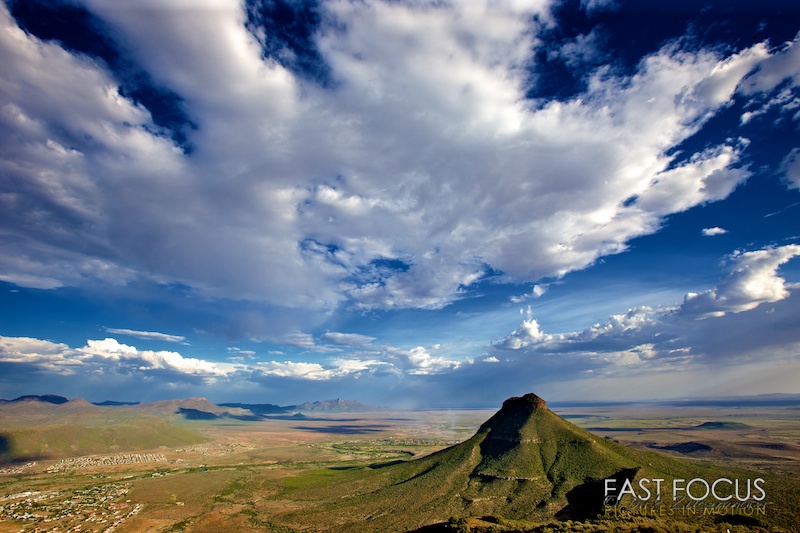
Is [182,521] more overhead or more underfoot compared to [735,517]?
more underfoot

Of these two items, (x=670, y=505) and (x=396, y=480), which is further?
(x=396, y=480)

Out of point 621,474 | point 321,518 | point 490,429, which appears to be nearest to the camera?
point 621,474

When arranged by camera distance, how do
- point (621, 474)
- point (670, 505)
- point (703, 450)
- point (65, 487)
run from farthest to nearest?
point (703, 450) → point (65, 487) → point (621, 474) → point (670, 505)

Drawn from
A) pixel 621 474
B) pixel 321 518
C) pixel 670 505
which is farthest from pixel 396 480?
pixel 670 505

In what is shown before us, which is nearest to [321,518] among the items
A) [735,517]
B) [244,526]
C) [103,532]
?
[244,526]

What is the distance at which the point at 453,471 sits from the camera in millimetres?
112062

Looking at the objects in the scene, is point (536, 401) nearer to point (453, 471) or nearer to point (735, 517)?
point (453, 471)

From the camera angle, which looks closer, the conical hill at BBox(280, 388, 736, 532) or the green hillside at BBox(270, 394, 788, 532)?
the green hillside at BBox(270, 394, 788, 532)

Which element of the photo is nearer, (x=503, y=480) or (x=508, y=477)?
(x=503, y=480)

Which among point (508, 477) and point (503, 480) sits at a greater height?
point (508, 477)

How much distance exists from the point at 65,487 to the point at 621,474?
658ft

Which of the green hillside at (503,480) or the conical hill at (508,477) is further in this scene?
the conical hill at (508,477)

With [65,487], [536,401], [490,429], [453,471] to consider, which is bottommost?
[65,487]

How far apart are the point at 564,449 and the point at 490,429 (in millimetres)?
26800
